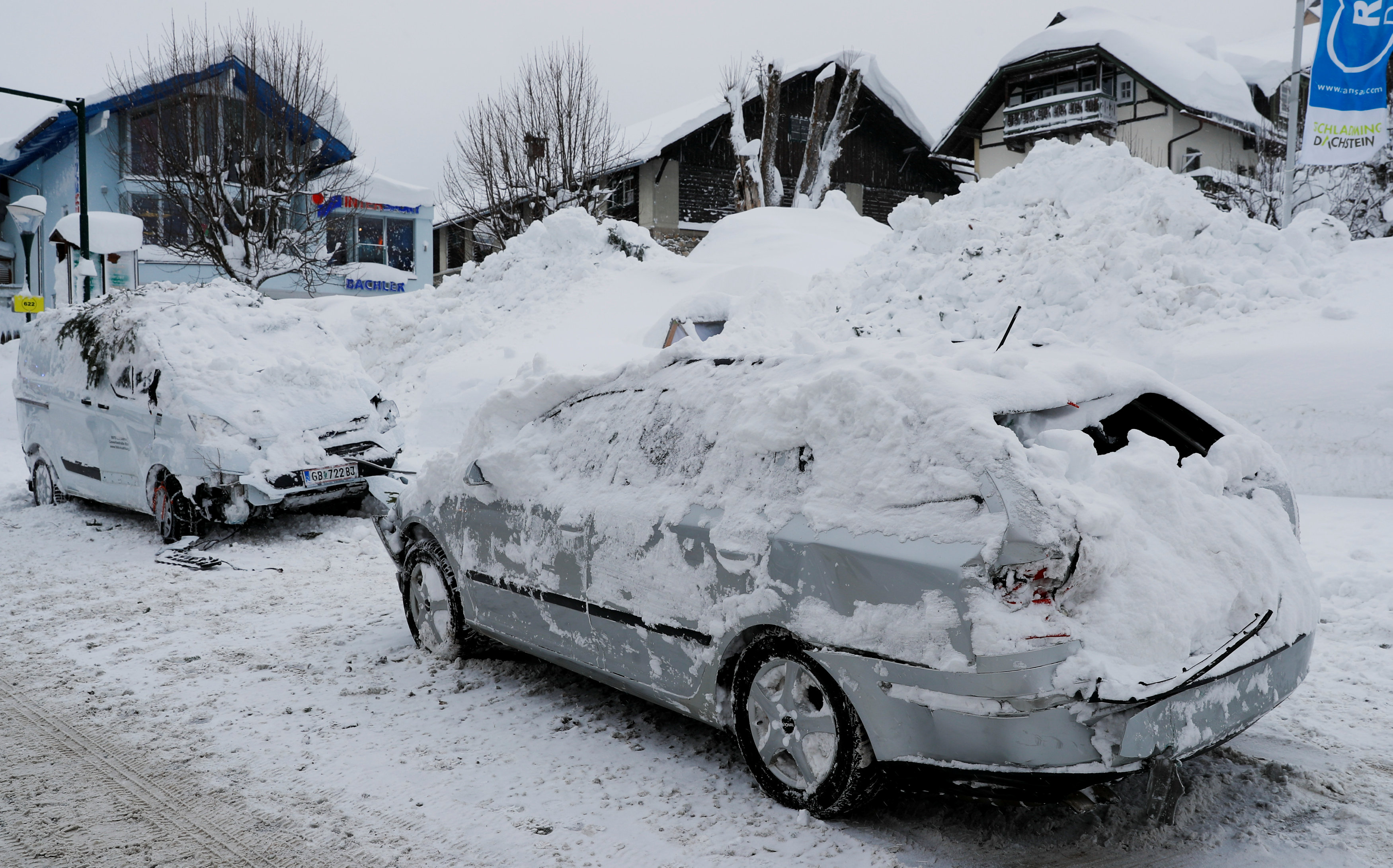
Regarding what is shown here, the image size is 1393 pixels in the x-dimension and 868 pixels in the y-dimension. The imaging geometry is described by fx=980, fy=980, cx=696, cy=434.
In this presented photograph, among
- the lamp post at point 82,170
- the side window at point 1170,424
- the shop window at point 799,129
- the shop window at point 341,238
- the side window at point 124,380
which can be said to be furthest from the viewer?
the shop window at point 799,129

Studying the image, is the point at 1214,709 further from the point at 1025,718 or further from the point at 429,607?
the point at 429,607

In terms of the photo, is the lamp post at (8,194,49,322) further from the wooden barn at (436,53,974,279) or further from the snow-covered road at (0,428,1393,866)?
the snow-covered road at (0,428,1393,866)

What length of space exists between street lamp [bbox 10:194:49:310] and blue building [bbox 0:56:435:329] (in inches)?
12.7

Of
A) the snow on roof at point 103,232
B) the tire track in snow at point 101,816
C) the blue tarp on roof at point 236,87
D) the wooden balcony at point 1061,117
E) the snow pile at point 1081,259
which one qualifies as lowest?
the tire track in snow at point 101,816

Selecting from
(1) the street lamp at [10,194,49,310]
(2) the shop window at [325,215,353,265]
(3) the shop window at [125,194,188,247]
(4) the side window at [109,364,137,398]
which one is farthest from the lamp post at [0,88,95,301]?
(2) the shop window at [325,215,353,265]

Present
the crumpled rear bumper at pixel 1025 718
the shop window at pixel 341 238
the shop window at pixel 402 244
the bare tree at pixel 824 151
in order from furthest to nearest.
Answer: the shop window at pixel 402 244, the shop window at pixel 341 238, the bare tree at pixel 824 151, the crumpled rear bumper at pixel 1025 718

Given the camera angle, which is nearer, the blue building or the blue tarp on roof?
the blue tarp on roof

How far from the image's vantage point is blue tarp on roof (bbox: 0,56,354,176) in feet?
78.4

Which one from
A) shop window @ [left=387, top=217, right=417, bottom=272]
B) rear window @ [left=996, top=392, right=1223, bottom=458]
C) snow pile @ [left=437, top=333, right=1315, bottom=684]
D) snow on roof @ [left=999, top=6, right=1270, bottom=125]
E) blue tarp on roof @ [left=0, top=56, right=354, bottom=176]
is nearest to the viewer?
snow pile @ [left=437, top=333, right=1315, bottom=684]

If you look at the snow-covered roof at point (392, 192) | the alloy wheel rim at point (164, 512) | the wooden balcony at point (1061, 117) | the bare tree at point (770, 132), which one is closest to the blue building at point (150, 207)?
the snow-covered roof at point (392, 192)

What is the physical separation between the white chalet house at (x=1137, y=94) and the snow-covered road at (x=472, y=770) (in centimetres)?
2816

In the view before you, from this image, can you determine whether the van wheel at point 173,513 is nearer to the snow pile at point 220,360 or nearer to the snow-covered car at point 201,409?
the snow-covered car at point 201,409

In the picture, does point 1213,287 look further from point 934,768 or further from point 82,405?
point 82,405

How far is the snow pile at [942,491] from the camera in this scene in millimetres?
2809
